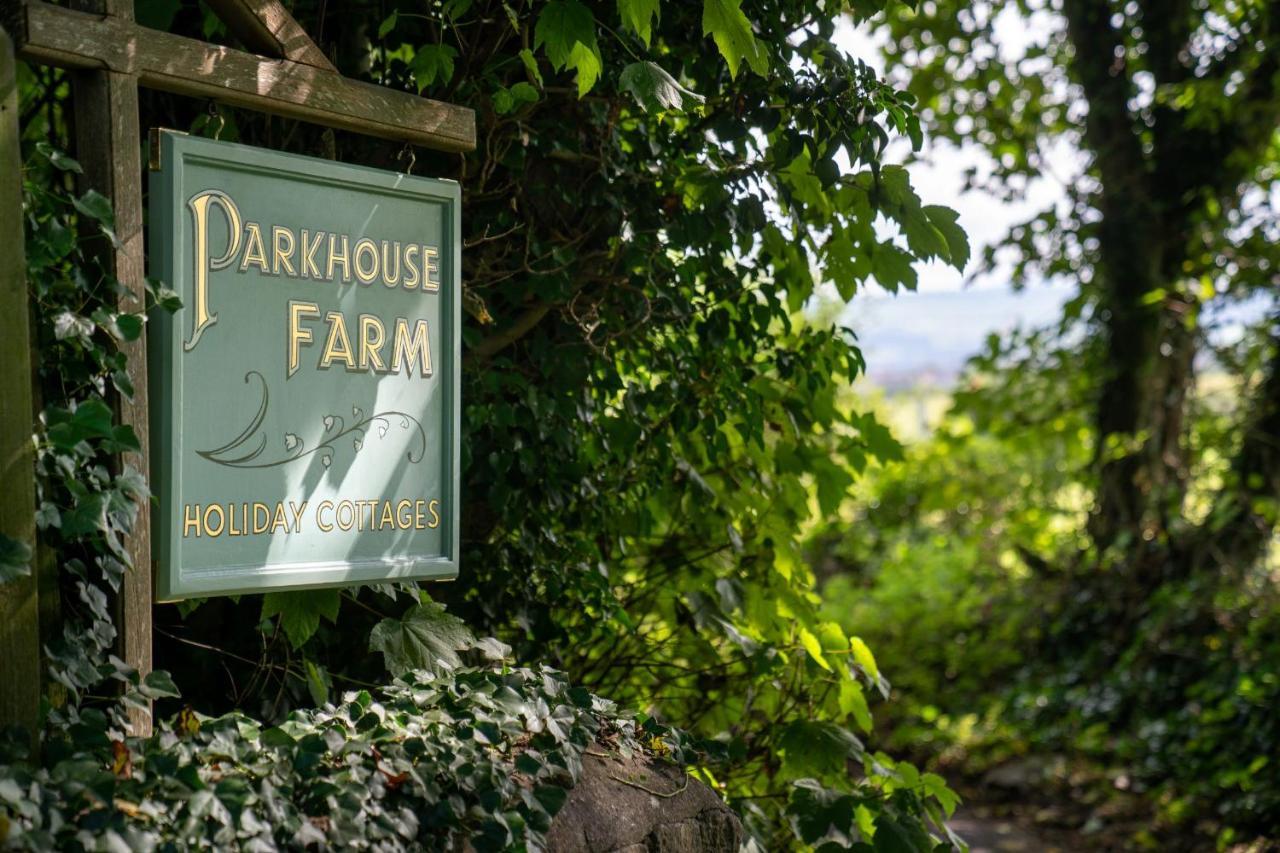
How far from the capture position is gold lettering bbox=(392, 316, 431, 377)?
2627 mm

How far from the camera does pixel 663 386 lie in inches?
137

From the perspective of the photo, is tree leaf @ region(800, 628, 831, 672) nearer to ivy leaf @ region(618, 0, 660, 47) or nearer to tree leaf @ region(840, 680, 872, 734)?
tree leaf @ region(840, 680, 872, 734)

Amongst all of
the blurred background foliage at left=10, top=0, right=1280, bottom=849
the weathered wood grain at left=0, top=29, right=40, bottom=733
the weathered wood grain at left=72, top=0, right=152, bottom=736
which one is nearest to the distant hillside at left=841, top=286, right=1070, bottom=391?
the blurred background foliage at left=10, top=0, right=1280, bottom=849

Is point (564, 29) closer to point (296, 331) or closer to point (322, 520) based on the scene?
point (296, 331)

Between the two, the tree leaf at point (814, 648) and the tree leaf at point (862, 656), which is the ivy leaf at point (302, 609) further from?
the tree leaf at point (862, 656)

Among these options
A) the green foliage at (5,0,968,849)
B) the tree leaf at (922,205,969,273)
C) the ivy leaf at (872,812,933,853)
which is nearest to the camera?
the ivy leaf at (872,812,933,853)

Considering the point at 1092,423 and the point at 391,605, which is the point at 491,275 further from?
the point at 1092,423

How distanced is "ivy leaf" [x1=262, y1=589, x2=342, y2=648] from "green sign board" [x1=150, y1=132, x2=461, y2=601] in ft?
0.50

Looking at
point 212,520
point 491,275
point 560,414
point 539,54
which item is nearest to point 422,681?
point 212,520

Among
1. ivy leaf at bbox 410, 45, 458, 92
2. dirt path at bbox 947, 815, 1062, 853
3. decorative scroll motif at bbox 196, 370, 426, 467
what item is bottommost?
dirt path at bbox 947, 815, 1062, 853

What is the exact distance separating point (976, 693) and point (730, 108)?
673 cm

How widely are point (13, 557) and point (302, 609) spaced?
83cm

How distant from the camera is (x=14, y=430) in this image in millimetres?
2000

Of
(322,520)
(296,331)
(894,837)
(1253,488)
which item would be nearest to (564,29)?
(296,331)
